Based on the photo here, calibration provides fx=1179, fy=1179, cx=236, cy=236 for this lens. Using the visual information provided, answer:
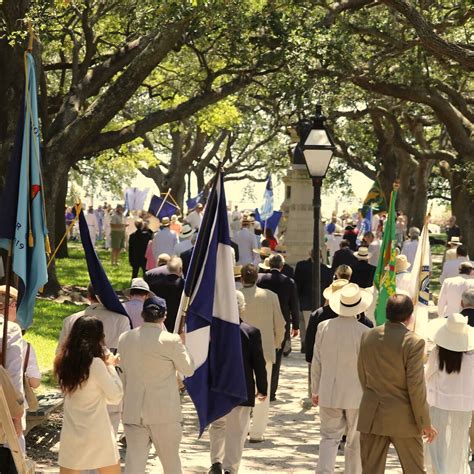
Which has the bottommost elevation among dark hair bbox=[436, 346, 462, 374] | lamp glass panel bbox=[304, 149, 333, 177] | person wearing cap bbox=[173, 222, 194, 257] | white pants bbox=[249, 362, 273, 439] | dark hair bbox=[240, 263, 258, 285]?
white pants bbox=[249, 362, 273, 439]

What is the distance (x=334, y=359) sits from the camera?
9.87m

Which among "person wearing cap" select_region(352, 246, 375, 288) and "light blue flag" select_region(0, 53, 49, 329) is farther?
"person wearing cap" select_region(352, 246, 375, 288)

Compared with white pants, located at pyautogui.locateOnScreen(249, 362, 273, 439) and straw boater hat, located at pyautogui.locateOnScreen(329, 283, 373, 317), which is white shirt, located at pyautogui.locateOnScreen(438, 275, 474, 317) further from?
straw boater hat, located at pyautogui.locateOnScreen(329, 283, 373, 317)

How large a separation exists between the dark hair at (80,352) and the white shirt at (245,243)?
14.0 meters

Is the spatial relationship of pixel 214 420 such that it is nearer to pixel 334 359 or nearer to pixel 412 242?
pixel 334 359

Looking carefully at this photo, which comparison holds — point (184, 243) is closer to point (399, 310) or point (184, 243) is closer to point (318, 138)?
point (318, 138)

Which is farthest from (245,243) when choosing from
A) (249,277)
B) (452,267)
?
(249,277)

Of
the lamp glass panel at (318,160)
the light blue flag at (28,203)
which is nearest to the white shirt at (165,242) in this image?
the lamp glass panel at (318,160)

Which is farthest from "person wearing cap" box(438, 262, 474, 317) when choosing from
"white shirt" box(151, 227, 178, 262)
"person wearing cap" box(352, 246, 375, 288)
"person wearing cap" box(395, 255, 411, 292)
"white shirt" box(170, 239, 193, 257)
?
"white shirt" box(151, 227, 178, 262)

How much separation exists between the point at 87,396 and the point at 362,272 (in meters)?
11.3

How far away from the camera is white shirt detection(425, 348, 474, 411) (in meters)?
9.58

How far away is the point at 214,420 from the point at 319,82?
13903mm

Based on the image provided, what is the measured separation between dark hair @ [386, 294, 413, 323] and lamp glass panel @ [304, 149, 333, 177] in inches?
272

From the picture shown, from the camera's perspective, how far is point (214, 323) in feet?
32.2
